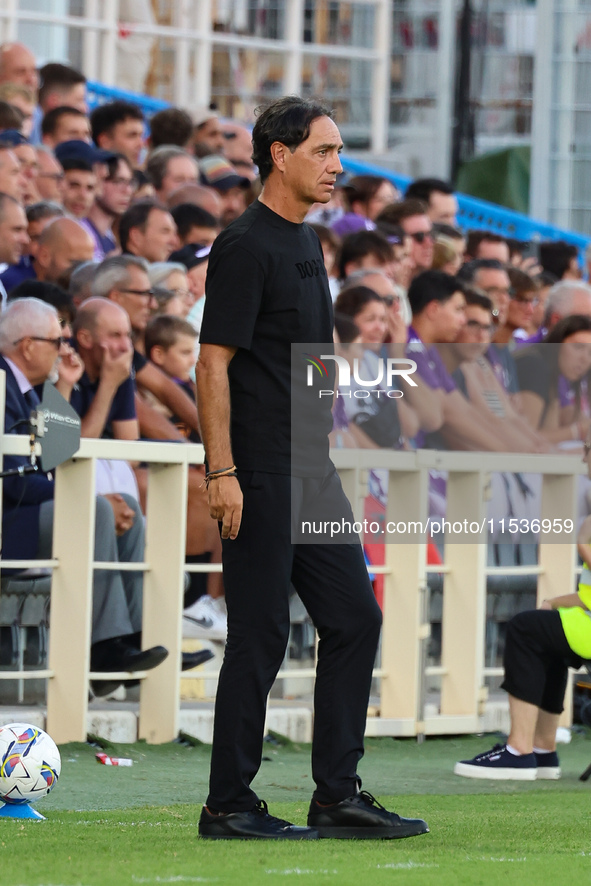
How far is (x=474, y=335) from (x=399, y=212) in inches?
65.4

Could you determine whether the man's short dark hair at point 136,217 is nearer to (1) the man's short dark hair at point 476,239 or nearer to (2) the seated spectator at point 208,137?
(2) the seated spectator at point 208,137

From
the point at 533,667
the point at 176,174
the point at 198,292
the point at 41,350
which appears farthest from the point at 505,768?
the point at 176,174

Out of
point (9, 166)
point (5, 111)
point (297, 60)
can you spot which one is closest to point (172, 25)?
point (297, 60)

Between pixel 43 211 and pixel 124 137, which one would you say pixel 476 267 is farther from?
pixel 43 211

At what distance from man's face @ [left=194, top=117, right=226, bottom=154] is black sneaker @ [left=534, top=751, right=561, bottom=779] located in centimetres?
776

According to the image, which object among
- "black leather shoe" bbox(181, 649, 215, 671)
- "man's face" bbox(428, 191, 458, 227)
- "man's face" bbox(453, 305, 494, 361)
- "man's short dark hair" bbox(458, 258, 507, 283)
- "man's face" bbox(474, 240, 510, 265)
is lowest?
"black leather shoe" bbox(181, 649, 215, 671)

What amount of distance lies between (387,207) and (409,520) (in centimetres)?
443

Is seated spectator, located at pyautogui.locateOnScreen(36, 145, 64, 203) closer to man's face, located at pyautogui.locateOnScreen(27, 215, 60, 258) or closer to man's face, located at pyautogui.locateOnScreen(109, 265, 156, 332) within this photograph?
man's face, located at pyautogui.locateOnScreen(27, 215, 60, 258)

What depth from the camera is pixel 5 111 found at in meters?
11.1

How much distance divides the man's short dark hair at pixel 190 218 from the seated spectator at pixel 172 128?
2.48 metres

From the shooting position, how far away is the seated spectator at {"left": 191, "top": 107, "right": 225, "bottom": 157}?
13.9 meters

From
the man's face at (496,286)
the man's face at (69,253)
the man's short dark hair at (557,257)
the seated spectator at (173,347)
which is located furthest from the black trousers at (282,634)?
the man's short dark hair at (557,257)

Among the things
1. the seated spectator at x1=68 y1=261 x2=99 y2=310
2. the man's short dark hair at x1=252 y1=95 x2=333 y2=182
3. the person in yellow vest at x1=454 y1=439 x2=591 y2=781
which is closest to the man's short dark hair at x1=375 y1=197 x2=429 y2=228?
the seated spectator at x1=68 y1=261 x2=99 y2=310

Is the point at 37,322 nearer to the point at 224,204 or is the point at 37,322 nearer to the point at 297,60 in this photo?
the point at 224,204
